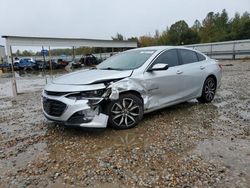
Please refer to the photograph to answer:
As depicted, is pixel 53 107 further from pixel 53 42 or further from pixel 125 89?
pixel 53 42

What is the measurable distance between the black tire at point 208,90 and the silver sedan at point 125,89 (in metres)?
0.30

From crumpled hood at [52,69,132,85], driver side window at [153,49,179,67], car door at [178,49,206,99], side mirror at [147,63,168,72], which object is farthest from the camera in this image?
car door at [178,49,206,99]

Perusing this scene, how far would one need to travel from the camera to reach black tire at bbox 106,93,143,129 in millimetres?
4234

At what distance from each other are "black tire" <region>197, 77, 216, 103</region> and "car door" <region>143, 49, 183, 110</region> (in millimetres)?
1137

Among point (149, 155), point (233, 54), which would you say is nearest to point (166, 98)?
point (149, 155)

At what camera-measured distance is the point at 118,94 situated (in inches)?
166

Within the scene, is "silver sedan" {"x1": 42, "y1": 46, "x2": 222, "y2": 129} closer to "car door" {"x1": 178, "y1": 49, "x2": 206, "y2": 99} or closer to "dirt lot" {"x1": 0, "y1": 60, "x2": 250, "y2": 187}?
"car door" {"x1": 178, "y1": 49, "x2": 206, "y2": 99}

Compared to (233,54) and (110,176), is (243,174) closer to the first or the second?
(110,176)

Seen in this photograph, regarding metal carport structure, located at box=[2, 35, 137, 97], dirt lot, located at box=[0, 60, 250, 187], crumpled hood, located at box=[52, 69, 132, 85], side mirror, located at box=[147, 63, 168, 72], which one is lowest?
dirt lot, located at box=[0, 60, 250, 187]

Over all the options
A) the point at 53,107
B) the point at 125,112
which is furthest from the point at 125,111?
the point at 53,107

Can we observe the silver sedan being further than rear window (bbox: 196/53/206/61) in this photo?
No

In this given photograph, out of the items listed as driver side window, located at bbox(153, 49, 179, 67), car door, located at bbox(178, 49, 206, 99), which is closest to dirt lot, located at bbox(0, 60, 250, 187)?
car door, located at bbox(178, 49, 206, 99)

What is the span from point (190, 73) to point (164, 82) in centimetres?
99

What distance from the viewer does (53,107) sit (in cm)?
413
